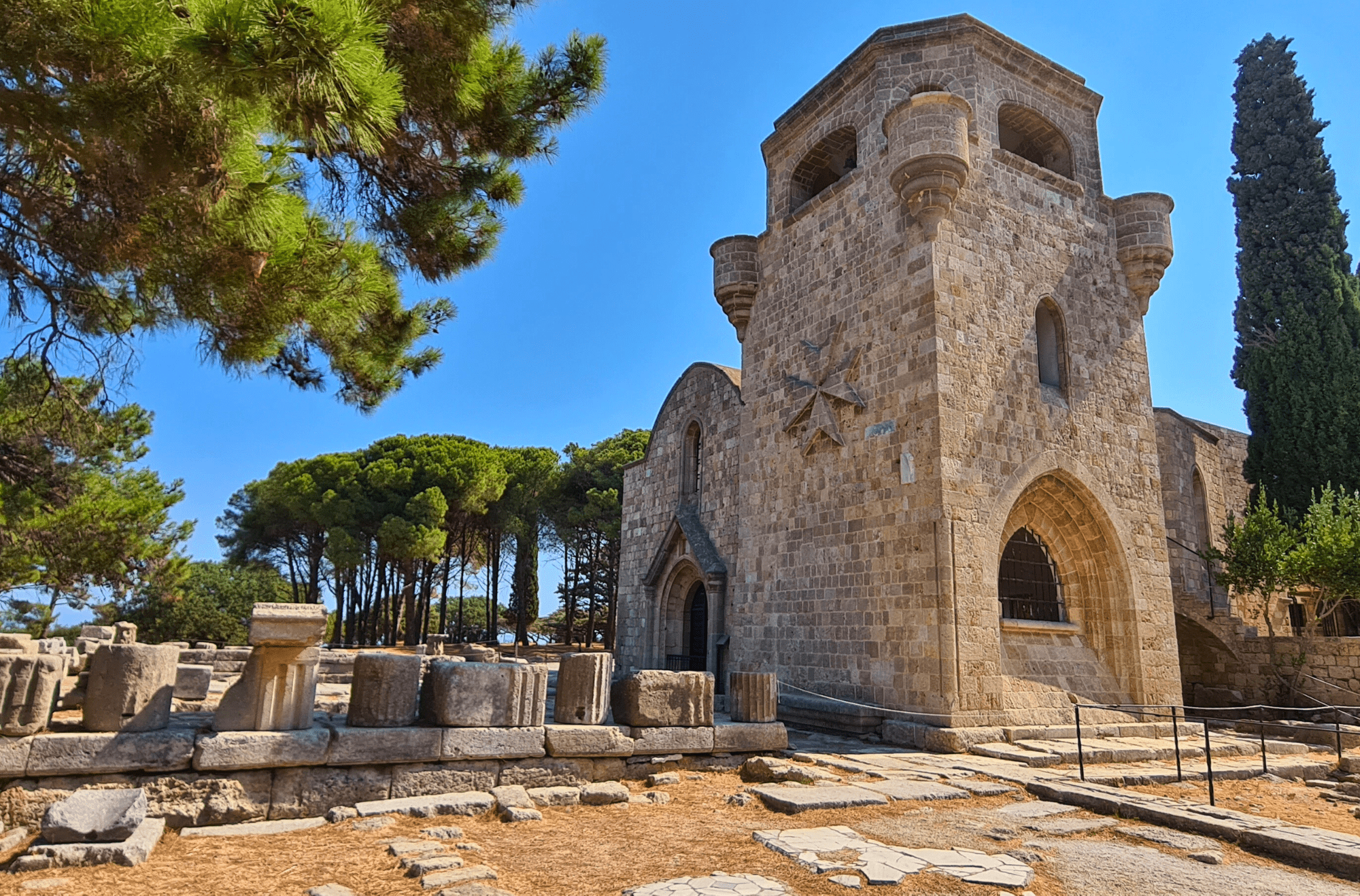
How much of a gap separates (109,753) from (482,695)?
251cm

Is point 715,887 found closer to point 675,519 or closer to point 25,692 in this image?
point 25,692

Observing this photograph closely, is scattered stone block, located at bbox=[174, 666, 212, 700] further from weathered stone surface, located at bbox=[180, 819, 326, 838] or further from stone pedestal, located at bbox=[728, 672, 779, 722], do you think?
stone pedestal, located at bbox=[728, 672, 779, 722]

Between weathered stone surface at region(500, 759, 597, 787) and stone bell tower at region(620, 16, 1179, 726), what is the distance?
4649 mm

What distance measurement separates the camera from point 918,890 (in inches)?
168

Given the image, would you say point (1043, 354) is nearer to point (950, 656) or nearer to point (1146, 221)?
point (1146, 221)

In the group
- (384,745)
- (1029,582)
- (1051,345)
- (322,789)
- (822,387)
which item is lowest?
(322,789)

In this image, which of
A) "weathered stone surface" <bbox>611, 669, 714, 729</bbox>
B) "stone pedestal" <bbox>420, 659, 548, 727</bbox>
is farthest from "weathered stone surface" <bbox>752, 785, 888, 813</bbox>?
"stone pedestal" <bbox>420, 659, 548, 727</bbox>

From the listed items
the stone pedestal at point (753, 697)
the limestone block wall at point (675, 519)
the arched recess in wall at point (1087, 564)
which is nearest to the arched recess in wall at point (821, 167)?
the limestone block wall at point (675, 519)

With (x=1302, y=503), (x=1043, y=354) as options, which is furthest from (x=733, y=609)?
(x=1302, y=503)

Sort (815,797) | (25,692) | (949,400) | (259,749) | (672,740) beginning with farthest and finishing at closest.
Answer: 1. (949,400)
2. (672,740)
3. (815,797)
4. (259,749)
5. (25,692)

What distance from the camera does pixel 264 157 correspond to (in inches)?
226

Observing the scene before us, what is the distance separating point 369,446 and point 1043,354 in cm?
2709

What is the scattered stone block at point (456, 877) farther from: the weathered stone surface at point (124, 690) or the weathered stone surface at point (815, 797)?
the weathered stone surface at point (124, 690)

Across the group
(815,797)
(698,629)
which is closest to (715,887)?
(815,797)
